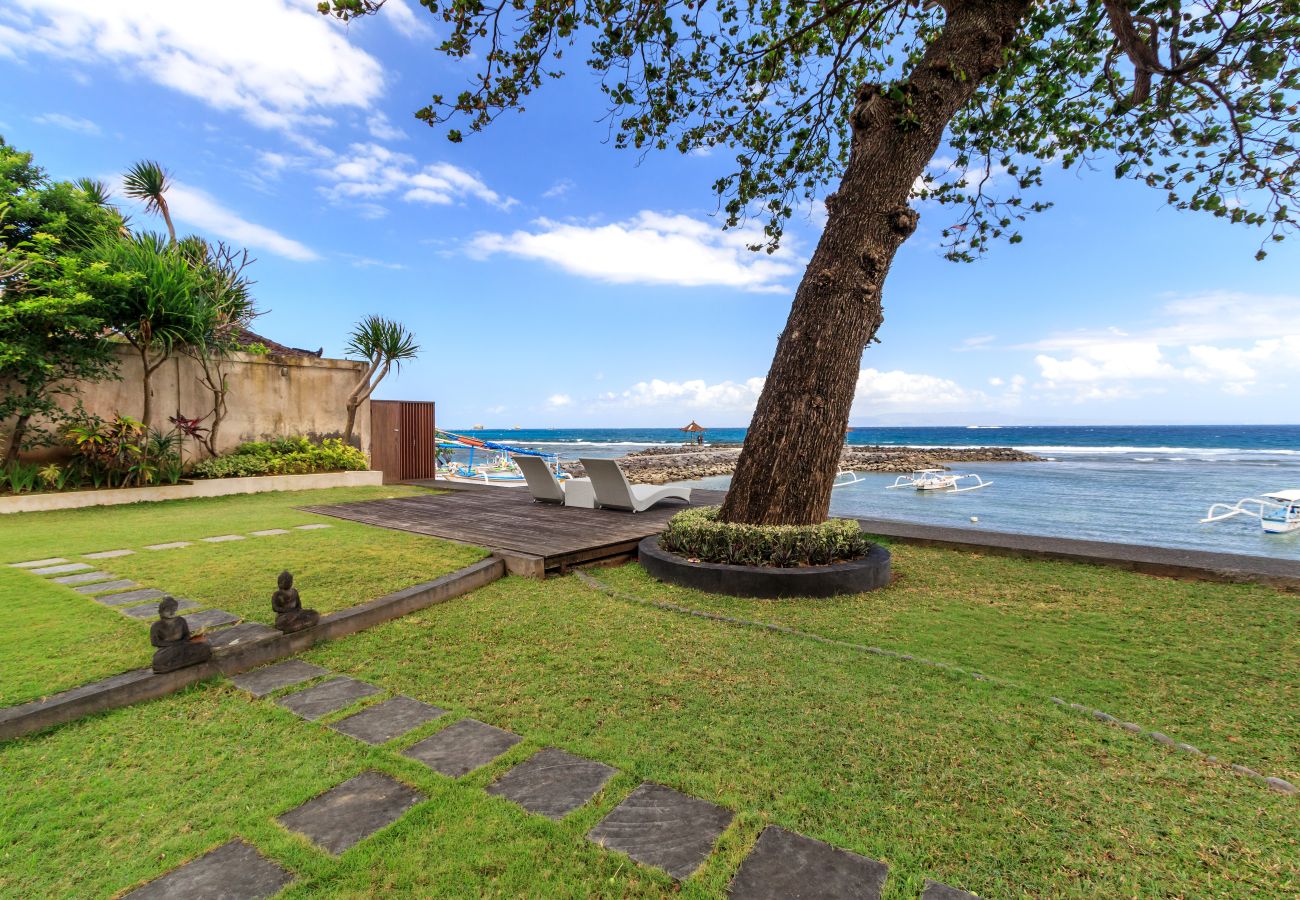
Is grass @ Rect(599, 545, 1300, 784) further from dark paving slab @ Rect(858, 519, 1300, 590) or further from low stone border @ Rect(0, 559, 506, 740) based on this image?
low stone border @ Rect(0, 559, 506, 740)

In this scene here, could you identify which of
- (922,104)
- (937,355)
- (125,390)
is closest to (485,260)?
(125,390)

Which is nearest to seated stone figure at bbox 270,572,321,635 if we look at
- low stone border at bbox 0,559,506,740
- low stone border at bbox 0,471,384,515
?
low stone border at bbox 0,559,506,740

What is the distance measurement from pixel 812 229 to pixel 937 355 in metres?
44.3

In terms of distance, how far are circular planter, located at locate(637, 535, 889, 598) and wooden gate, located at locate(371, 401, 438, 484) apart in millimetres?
9551

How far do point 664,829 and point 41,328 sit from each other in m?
10.9

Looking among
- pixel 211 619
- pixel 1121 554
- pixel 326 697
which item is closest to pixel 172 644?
pixel 326 697

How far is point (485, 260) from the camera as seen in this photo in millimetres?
22375

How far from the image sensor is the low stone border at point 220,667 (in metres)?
2.26

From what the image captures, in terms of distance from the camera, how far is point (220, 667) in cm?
278

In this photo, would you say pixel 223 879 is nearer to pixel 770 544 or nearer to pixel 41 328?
pixel 770 544

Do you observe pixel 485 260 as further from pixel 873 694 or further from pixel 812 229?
pixel 873 694

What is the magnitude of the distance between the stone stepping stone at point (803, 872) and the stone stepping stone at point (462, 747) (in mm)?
1042

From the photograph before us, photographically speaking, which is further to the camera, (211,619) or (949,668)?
(211,619)

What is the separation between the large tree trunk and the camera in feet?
15.4
